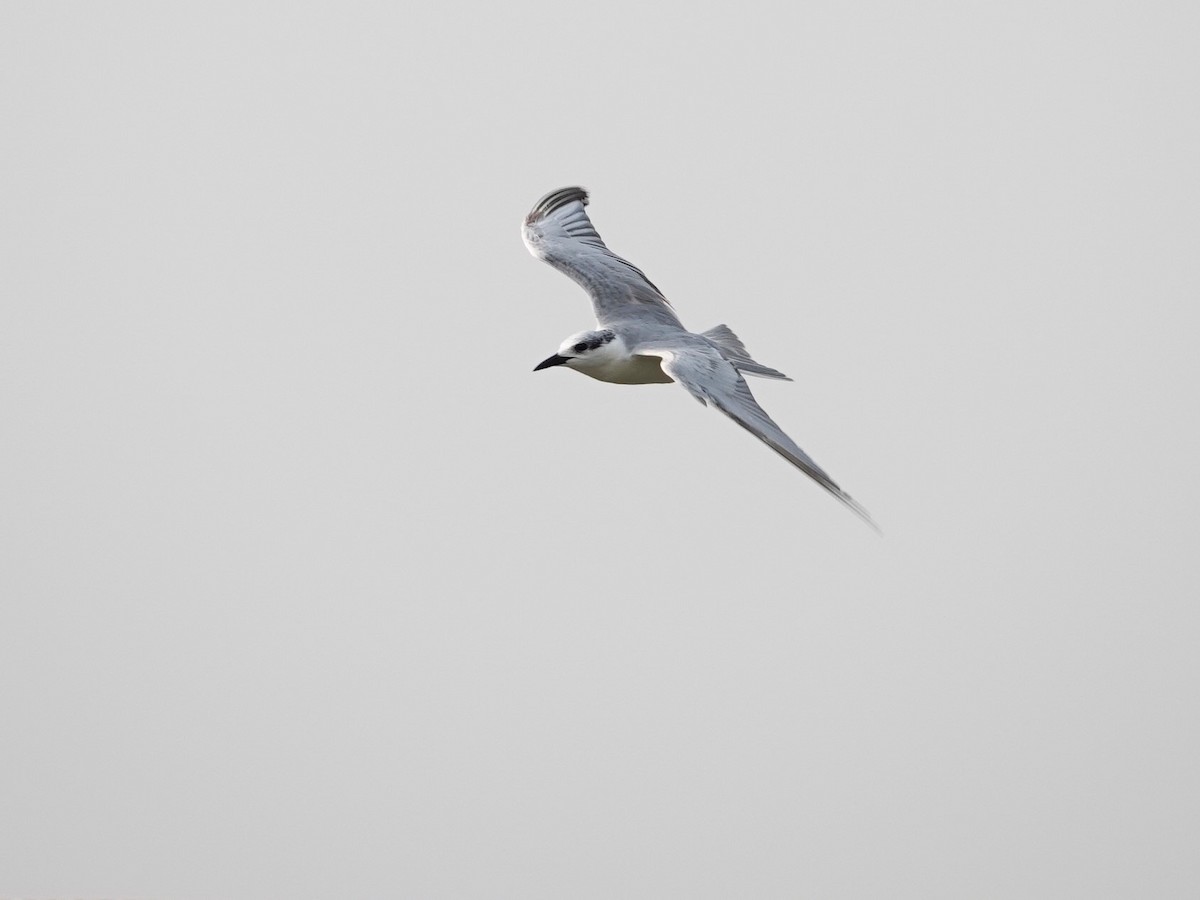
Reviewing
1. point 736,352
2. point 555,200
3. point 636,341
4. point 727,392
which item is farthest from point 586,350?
point 555,200

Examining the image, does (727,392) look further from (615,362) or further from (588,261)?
(588,261)

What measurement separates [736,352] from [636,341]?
82 cm

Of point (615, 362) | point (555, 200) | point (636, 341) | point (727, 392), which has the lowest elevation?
point (727, 392)

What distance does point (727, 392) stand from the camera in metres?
9.34

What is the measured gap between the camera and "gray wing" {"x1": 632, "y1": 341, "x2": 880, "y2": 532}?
8.16 m

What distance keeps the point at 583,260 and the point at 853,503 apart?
17.3ft

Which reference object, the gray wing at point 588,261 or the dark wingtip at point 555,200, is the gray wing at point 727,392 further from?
the dark wingtip at point 555,200

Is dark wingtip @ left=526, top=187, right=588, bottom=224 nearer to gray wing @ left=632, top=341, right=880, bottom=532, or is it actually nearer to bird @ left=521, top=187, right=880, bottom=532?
bird @ left=521, top=187, right=880, bottom=532

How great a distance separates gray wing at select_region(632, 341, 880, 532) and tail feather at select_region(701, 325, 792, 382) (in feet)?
1.17

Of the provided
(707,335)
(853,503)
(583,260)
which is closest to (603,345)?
(707,335)

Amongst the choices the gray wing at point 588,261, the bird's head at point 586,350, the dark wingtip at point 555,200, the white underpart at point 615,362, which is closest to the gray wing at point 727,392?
the white underpart at point 615,362

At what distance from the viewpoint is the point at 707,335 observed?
37.8ft

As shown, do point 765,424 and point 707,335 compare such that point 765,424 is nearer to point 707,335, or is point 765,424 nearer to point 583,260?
point 707,335

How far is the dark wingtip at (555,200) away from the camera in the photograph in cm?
1311
